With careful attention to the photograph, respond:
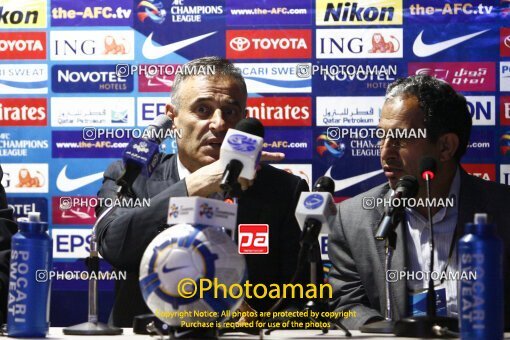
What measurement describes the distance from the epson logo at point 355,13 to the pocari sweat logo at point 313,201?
209cm

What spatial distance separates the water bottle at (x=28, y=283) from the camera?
7.33 feet

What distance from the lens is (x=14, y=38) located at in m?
4.20

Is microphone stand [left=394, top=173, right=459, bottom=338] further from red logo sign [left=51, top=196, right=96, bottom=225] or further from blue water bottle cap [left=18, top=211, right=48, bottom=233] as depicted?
red logo sign [left=51, top=196, right=96, bottom=225]

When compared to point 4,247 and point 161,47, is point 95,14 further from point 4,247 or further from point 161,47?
point 4,247

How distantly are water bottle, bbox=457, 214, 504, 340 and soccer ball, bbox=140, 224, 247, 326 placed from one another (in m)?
0.52

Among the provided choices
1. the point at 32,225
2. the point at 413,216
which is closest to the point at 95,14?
the point at 413,216

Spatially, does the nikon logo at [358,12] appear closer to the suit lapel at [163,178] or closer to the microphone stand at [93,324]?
the suit lapel at [163,178]

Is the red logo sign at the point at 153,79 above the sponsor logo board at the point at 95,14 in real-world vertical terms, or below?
below

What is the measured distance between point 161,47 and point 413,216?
1.54 meters

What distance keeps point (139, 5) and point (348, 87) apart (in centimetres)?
105

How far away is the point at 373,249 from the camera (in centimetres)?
313

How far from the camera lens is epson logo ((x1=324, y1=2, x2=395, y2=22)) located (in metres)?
4.10

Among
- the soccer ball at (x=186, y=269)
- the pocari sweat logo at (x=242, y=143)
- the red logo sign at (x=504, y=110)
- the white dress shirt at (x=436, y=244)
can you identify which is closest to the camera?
the soccer ball at (x=186, y=269)

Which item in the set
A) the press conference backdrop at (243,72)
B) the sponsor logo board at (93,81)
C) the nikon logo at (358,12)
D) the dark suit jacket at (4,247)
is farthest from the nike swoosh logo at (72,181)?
the nikon logo at (358,12)
